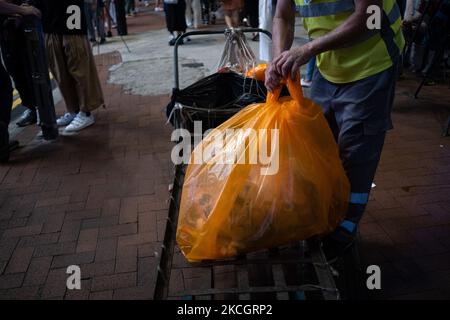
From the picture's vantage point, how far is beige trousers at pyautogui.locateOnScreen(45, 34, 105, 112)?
412 cm

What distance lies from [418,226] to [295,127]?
4.72ft

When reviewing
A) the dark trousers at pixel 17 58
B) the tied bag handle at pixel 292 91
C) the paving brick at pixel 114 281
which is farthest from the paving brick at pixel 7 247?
the dark trousers at pixel 17 58

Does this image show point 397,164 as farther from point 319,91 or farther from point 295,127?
point 295,127

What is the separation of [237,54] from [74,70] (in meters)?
2.06

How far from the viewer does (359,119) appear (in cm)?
190

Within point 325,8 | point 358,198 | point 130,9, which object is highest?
point 130,9

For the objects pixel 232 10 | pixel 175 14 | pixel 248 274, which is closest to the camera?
pixel 248 274

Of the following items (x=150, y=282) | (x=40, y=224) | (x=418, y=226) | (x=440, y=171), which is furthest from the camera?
(x=440, y=171)

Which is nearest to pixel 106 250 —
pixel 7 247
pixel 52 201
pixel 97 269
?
pixel 97 269

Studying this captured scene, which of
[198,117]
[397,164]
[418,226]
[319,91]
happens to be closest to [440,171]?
[397,164]

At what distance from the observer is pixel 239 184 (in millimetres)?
1714

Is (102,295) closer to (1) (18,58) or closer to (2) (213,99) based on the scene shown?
(2) (213,99)

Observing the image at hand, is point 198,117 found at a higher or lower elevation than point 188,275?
higher

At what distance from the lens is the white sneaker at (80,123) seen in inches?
171
